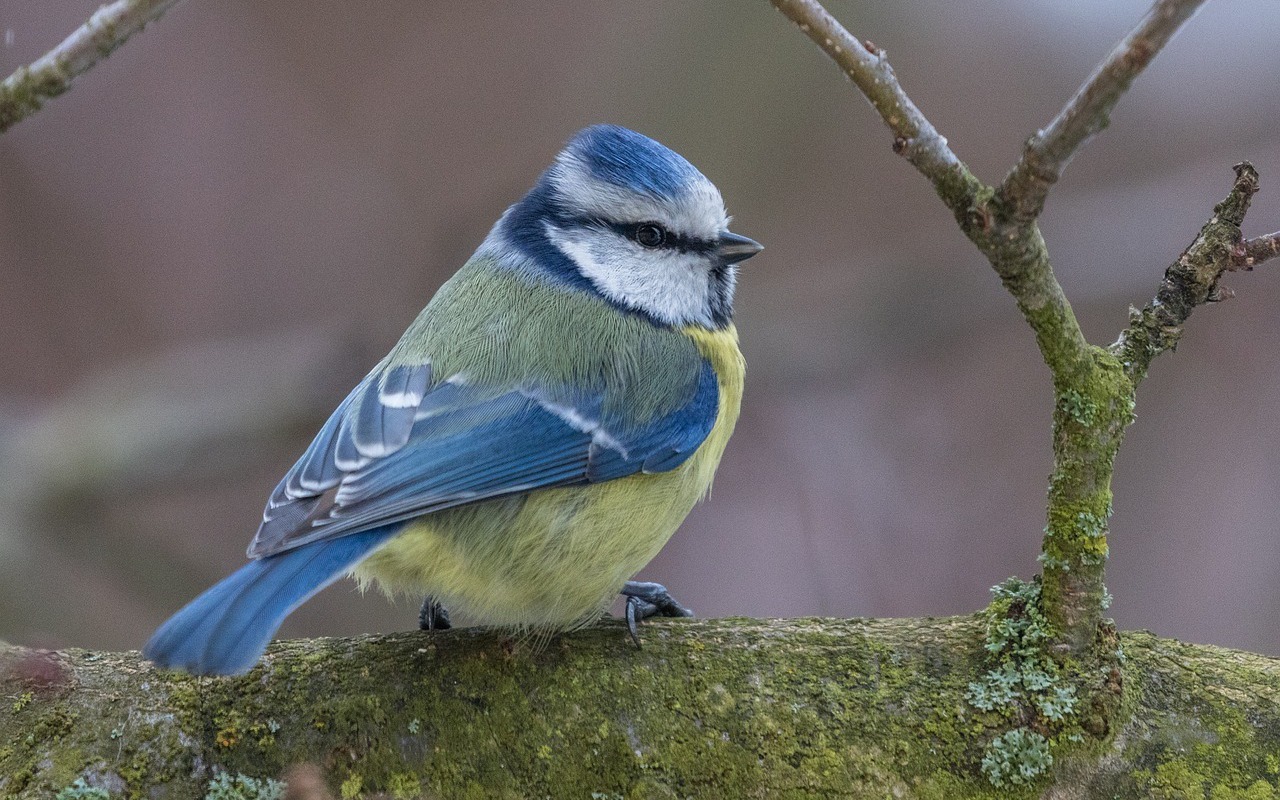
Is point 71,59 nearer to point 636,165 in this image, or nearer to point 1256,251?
point 636,165

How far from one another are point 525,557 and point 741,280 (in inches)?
103

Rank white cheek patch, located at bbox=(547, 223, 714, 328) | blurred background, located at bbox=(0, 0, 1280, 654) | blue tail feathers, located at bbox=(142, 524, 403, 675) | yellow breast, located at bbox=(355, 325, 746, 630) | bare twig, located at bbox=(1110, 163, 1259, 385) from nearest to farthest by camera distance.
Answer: blue tail feathers, located at bbox=(142, 524, 403, 675)
bare twig, located at bbox=(1110, 163, 1259, 385)
yellow breast, located at bbox=(355, 325, 746, 630)
white cheek patch, located at bbox=(547, 223, 714, 328)
blurred background, located at bbox=(0, 0, 1280, 654)

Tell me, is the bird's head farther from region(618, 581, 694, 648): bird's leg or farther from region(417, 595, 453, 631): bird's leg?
region(417, 595, 453, 631): bird's leg

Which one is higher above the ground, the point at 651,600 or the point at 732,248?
the point at 732,248

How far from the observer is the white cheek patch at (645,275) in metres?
2.43

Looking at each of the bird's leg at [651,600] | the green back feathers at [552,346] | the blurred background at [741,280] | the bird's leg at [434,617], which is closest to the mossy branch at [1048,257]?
the bird's leg at [651,600]

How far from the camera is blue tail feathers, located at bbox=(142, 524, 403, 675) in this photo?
59.8 inches

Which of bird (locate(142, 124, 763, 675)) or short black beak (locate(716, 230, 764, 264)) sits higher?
short black beak (locate(716, 230, 764, 264))

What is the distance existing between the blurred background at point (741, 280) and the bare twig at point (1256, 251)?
2184 millimetres

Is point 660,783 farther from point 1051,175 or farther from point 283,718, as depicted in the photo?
point 1051,175

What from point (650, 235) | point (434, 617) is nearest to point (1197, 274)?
point (650, 235)

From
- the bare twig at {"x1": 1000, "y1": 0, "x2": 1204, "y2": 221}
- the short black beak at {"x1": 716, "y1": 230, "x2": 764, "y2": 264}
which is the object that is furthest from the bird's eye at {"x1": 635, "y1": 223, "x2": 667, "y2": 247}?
the bare twig at {"x1": 1000, "y1": 0, "x2": 1204, "y2": 221}

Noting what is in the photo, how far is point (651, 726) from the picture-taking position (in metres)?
1.74

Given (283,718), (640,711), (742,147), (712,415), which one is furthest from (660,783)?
(742,147)
